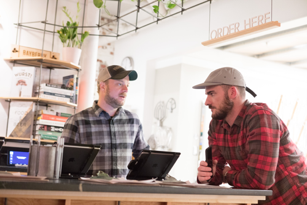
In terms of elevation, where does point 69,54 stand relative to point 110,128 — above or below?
above

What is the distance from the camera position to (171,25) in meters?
5.96

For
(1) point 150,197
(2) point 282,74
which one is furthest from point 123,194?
(2) point 282,74

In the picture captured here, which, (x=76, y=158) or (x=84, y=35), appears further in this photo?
(x=84, y=35)

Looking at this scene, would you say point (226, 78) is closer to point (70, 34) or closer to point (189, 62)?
A: point (70, 34)

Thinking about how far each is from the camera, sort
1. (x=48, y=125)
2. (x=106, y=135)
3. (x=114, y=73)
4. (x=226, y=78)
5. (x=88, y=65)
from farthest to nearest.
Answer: (x=88, y=65)
(x=48, y=125)
(x=114, y=73)
(x=106, y=135)
(x=226, y=78)

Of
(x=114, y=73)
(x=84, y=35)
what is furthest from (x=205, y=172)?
(x=84, y=35)

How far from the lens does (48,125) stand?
402cm

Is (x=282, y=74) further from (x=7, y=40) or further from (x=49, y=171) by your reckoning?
(x=49, y=171)

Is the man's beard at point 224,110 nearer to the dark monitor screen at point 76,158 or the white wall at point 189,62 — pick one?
the dark monitor screen at point 76,158

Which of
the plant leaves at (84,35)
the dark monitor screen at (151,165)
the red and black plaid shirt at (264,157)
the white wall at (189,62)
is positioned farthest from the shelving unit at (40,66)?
the red and black plaid shirt at (264,157)

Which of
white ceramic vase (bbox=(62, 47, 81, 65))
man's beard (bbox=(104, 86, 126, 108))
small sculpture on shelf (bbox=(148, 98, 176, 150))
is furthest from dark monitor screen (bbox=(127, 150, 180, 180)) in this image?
small sculpture on shelf (bbox=(148, 98, 176, 150))

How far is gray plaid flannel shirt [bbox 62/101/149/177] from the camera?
2580 millimetres

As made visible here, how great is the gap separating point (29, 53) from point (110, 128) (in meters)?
2.00

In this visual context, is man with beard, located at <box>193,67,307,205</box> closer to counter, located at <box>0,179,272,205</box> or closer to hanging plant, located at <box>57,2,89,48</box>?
counter, located at <box>0,179,272,205</box>
